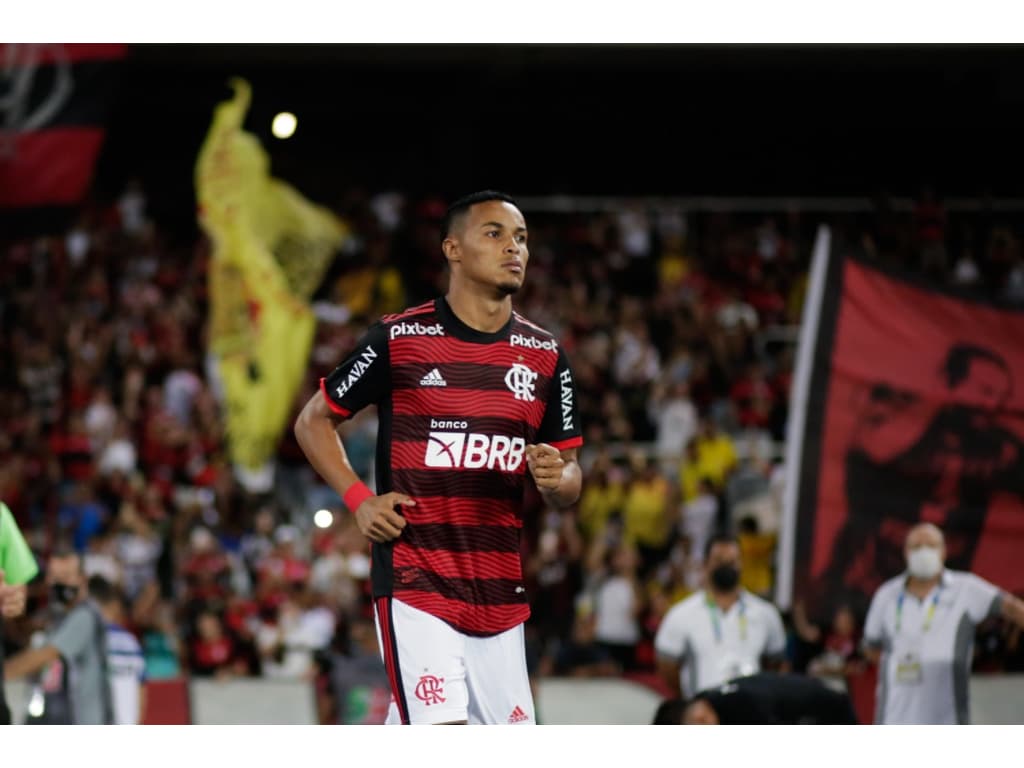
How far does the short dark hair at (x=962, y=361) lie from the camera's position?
10.4 m

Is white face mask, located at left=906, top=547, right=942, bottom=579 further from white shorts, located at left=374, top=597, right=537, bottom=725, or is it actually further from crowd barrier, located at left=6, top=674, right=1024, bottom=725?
white shorts, located at left=374, top=597, right=537, bottom=725

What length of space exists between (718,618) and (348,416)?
14.3ft

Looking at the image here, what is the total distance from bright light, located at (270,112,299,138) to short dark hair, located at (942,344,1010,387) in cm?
1346

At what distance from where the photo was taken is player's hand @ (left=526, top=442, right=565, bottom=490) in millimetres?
5078

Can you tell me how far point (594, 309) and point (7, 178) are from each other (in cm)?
801

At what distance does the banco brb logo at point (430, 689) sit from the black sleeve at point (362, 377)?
3.08 ft

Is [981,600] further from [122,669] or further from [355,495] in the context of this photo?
[122,669]

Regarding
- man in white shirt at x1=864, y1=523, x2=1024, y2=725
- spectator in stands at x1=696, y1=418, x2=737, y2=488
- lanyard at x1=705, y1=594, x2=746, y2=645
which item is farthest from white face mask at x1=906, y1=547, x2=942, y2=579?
spectator in stands at x1=696, y1=418, x2=737, y2=488

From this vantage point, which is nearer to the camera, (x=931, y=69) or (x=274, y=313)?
(x=274, y=313)

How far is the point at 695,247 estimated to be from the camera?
2091 centimetres

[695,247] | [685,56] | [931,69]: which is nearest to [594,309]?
[695,247]

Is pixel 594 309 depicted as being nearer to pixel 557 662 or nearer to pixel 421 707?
pixel 557 662

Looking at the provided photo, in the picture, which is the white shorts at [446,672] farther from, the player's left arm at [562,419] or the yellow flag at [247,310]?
the yellow flag at [247,310]
